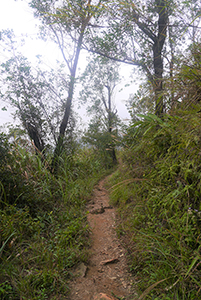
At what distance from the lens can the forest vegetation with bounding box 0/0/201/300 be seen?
2.10 m

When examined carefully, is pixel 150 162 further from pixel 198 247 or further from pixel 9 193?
pixel 9 193

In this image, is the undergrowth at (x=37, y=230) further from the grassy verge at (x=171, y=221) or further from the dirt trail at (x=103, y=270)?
the grassy verge at (x=171, y=221)

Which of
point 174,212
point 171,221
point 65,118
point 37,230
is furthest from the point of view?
point 65,118

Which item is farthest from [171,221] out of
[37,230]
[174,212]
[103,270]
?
[37,230]

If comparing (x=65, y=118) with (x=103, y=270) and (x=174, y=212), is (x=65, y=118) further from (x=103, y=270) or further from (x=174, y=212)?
(x=174, y=212)

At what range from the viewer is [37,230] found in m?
3.19

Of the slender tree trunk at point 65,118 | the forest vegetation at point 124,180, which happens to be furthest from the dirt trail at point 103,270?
the slender tree trunk at point 65,118

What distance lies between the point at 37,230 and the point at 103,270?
3.93 feet

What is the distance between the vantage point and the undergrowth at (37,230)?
2.23m

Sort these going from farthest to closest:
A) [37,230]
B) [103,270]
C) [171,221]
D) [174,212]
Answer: [37,230]
[103,270]
[174,212]
[171,221]

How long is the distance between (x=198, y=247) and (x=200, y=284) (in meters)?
0.28

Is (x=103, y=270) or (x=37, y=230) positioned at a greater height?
(x=37, y=230)

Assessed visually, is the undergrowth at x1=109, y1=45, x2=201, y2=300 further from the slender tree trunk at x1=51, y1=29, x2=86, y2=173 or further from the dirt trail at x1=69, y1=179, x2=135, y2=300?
the slender tree trunk at x1=51, y1=29, x2=86, y2=173

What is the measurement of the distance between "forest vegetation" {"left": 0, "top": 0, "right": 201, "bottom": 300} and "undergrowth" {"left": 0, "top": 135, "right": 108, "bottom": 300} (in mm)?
15
